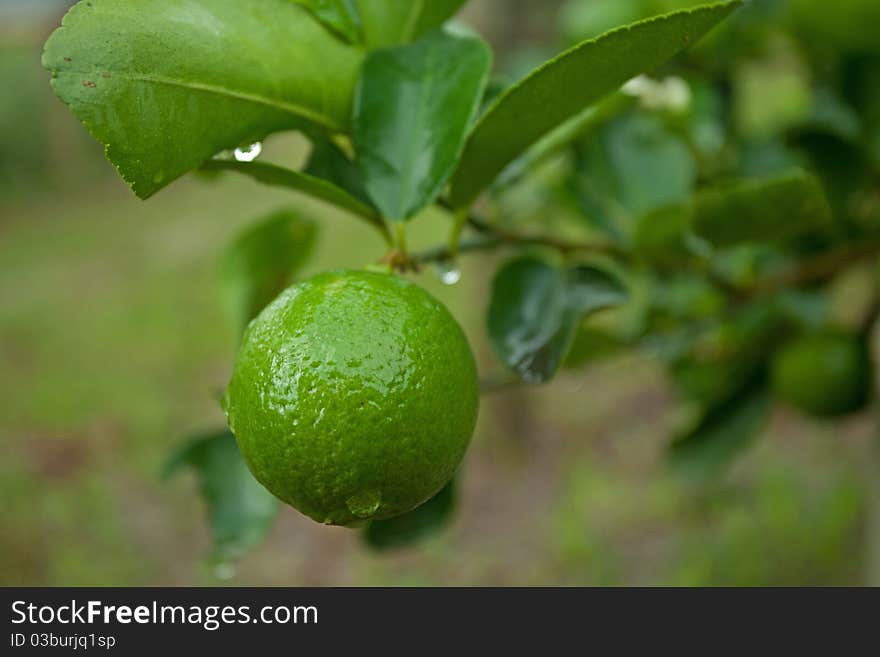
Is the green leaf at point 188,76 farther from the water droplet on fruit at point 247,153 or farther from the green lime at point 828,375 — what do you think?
the green lime at point 828,375

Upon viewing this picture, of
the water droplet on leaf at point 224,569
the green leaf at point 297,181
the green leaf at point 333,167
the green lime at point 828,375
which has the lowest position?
the green lime at point 828,375

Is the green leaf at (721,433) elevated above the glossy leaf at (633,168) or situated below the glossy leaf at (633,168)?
below

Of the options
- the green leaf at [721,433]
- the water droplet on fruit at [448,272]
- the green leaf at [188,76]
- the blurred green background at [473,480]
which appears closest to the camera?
the green leaf at [188,76]

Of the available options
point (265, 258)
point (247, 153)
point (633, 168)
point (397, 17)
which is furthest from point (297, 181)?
point (633, 168)

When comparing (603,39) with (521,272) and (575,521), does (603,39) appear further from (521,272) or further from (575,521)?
(575,521)

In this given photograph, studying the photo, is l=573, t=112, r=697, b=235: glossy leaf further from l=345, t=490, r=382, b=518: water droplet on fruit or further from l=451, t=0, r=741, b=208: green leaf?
l=345, t=490, r=382, b=518: water droplet on fruit

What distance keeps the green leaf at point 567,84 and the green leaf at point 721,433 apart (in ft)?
2.33

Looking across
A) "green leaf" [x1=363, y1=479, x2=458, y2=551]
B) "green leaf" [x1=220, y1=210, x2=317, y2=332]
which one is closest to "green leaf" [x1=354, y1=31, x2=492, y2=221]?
"green leaf" [x1=220, y1=210, x2=317, y2=332]

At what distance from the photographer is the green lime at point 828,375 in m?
1.06

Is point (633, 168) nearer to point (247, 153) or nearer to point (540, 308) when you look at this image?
point (540, 308)

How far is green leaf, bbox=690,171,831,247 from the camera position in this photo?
29.6 inches

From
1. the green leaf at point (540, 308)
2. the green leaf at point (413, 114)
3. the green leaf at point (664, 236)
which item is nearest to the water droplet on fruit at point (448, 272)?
the green leaf at point (540, 308)

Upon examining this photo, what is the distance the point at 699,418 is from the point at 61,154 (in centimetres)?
694

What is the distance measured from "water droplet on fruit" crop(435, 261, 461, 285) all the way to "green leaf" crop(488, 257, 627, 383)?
34mm
